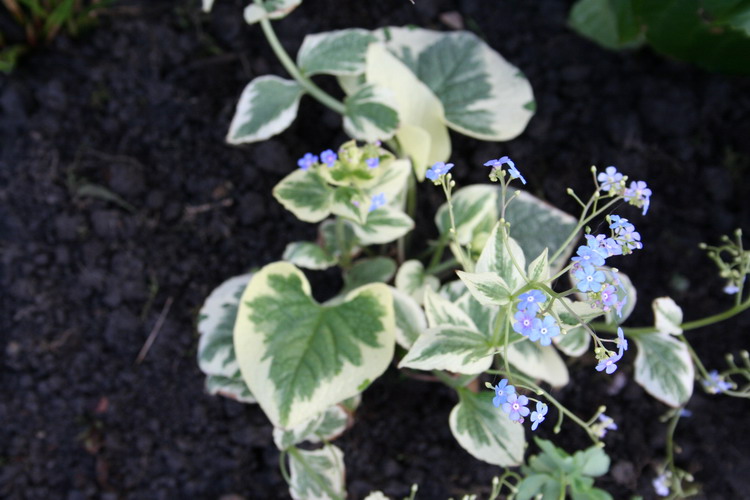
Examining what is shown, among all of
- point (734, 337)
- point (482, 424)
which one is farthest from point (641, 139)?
point (482, 424)

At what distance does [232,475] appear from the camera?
1413 millimetres

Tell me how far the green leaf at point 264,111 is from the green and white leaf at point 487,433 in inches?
23.9

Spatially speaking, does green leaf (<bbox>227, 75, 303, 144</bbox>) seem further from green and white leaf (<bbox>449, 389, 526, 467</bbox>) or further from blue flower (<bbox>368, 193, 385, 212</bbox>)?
green and white leaf (<bbox>449, 389, 526, 467</bbox>)

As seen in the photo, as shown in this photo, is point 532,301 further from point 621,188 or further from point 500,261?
point 621,188

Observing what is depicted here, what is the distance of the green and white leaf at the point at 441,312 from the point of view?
3.46 feet

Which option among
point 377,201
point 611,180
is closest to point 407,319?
point 377,201

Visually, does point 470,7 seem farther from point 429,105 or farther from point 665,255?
point 665,255

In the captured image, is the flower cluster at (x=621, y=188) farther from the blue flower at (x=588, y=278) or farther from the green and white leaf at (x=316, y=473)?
the green and white leaf at (x=316, y=473)

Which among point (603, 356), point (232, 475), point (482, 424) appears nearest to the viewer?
point (603, 356)

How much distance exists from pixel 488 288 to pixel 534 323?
11 centimetres

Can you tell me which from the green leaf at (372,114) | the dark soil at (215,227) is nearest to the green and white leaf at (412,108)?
the green leaf at (372,114)

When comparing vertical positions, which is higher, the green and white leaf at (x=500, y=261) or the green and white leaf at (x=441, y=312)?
the green and white leaf at (x=500, y=261)

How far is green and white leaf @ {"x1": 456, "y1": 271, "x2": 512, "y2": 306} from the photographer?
33.3 inches

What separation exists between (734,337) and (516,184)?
56cm
